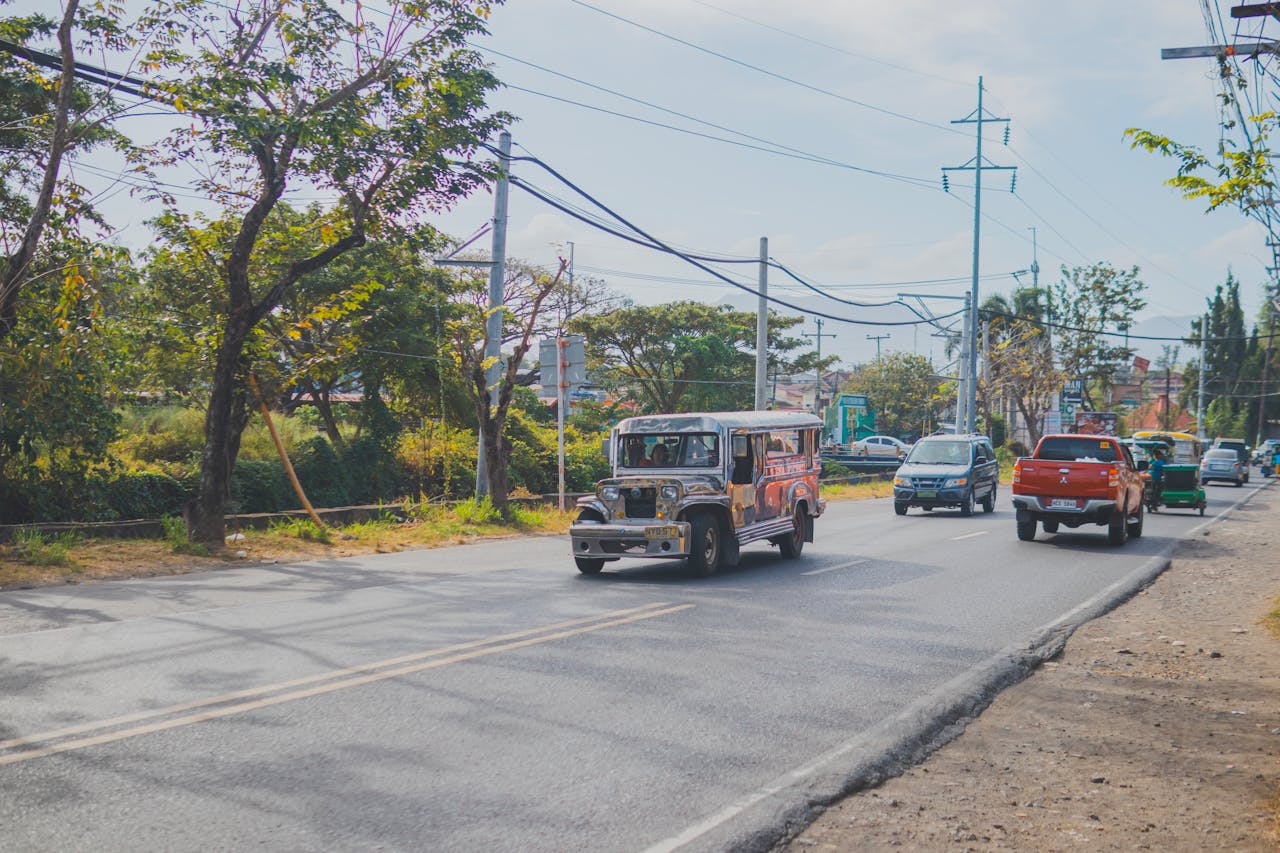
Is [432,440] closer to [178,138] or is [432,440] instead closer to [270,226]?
[270,226]

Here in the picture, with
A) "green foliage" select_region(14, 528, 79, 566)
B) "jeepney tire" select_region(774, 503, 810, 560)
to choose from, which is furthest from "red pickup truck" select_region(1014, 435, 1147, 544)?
"green foliage" select_region(14, 528, 79, 566)

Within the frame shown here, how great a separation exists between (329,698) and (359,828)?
2.37 metres

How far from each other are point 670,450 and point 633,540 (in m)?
1.68

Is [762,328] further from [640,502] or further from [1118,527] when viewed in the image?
[640,502]

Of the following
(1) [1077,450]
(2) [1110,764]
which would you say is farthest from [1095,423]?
(2) [1110,764]

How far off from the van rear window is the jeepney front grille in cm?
978

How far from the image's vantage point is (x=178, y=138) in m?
15.9

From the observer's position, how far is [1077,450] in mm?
20609

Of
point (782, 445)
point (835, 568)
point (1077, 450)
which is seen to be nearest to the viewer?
point (835, 568)

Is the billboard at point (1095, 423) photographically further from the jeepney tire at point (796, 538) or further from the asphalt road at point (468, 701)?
the asphalt road at point (468, 701)

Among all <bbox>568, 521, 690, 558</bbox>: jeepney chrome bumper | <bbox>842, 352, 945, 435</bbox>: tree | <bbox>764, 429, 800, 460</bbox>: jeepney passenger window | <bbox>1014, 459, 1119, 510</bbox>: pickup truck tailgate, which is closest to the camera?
<bbox>568, 521, 690, 558</bbox>: jeepney chrome bumper

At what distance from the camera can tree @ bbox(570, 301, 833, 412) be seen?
50.8 meters

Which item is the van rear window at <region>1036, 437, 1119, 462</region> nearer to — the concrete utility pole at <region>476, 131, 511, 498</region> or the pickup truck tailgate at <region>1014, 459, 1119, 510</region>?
the pickup truck tailgate at <region>1014, 459, 1119, 510</region>

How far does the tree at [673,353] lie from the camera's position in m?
50.8
